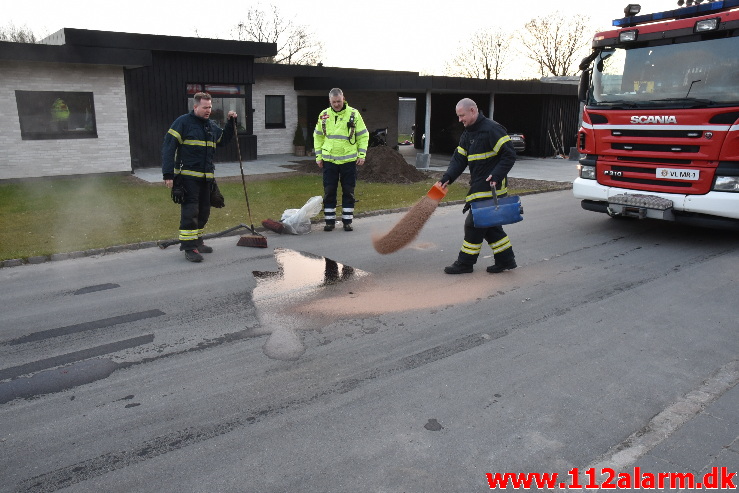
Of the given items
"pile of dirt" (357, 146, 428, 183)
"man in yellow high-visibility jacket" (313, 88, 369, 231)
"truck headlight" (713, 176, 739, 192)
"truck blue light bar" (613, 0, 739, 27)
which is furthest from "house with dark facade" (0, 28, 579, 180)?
"truck headlight" (713, 176, 739, 192)

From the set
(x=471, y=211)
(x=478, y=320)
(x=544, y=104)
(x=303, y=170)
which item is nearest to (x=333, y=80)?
(x=303, y=170)

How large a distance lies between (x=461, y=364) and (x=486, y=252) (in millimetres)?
3573

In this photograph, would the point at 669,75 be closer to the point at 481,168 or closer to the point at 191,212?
the point at 481,168

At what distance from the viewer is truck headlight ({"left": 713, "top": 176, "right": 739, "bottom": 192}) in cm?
729

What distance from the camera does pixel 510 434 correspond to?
132 inches

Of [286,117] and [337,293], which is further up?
[286,117]

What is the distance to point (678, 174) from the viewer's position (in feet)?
25.4

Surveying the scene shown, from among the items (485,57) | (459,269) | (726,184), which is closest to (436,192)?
(459,269)

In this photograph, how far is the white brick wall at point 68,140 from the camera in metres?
14.3

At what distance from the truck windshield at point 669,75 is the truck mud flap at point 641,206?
1.28 m

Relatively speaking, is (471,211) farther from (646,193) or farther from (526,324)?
(646,193)

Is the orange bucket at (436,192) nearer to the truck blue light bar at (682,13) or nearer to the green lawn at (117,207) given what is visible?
the green lawn at (117,207)

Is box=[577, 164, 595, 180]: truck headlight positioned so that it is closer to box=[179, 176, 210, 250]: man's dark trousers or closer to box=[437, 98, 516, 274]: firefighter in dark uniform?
box=[437, 98, 516, 274]: firefighter in dark uniform

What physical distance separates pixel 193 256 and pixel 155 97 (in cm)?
1214
